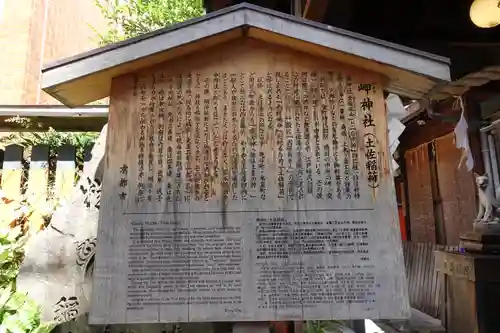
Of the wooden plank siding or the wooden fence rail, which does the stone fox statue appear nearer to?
the wooden plank siding

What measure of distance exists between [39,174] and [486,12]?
5.72 metres

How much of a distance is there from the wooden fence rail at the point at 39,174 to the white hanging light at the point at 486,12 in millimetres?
5083

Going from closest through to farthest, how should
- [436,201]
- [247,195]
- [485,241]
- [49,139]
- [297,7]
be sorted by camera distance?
1. [247,195]
2. [485,241]
3. [49,139]
4. [297,7]
5. [436,201]

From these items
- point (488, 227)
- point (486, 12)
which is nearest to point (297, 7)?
point (486, 12)

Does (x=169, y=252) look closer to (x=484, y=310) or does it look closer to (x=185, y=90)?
(x=185, y=90)

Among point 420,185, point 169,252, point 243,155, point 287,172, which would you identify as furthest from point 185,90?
point 420,185

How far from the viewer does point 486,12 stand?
156 inches

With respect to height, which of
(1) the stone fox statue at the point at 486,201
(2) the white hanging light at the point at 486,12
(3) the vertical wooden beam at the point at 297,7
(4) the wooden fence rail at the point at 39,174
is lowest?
(1) the stone fox statue at the point at 486,201

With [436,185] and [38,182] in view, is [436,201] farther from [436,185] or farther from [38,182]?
[38,182]

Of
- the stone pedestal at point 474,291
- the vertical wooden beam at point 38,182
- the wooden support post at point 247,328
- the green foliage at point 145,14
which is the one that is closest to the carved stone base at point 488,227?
the stone pedestal at point 474,291

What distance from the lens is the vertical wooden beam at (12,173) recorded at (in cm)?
492

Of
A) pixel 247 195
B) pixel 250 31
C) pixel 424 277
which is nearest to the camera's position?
pixel 247 195

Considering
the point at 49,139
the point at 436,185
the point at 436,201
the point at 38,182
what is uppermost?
the point at 49,139

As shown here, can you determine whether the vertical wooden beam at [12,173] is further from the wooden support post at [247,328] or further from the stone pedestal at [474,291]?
the stone pedestal at [474,291]
